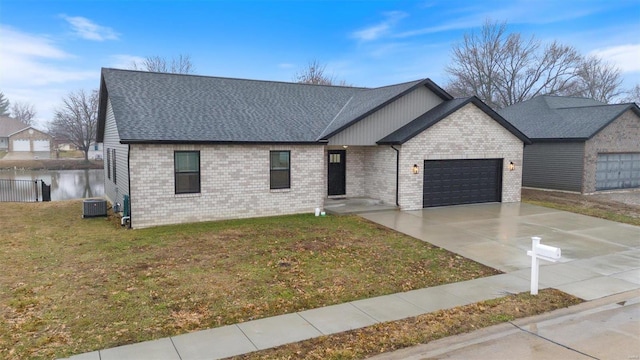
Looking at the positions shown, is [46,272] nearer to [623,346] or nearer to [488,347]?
[488,347]

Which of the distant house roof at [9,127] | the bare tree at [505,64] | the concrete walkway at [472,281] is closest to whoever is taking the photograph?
the concrete walkway at [472,281]

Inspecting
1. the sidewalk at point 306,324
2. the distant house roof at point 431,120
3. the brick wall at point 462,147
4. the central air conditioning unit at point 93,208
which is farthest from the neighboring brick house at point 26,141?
the sidewalk at point 306,324

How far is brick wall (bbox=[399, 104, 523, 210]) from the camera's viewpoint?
16797 mm

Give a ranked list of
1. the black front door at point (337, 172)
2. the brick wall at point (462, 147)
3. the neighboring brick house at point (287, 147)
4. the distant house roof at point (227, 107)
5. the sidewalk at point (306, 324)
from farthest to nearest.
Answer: the black front door at point (337, 172) → the brick wall at point (462, 147) → the distant house roof at point (227, 107) → the neighboring brick house at point (287, 147) → the sidewalk at point (306, 324)

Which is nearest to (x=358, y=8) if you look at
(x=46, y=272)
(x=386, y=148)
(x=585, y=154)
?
(x=386, y=148)

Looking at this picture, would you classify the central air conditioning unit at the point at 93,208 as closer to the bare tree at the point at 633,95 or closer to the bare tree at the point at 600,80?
the bare tree at the point at 600,80

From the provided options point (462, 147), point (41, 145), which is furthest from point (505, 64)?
point (41, 145)

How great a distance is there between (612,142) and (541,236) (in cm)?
1532

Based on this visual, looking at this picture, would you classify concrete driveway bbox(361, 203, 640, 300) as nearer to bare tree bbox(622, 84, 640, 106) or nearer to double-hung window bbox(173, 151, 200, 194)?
double-hung window bbox(173, 151, 200, 194)

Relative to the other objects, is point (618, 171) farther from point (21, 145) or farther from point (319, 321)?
point (21, 145)

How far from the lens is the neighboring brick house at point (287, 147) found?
13.8m

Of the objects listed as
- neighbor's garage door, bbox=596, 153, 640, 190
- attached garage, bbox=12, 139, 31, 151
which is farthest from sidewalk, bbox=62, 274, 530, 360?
attached garage, bbox=12, 139, 31, 151

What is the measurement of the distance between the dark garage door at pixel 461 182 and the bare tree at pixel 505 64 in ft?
95.4

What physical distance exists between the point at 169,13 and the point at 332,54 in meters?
24.4
